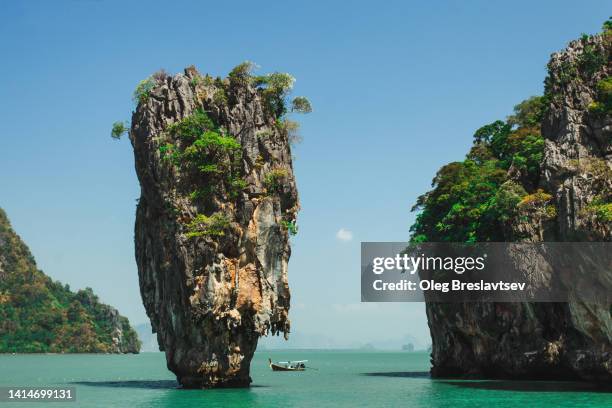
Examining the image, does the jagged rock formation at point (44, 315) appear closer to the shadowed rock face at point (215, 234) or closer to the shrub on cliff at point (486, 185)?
the shrub on cliff at point (486, 185)

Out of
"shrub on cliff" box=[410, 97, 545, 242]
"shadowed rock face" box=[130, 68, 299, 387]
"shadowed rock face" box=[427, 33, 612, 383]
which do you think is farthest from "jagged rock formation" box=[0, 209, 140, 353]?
"shadowed rock face" box=[427, 33, 612, 383]

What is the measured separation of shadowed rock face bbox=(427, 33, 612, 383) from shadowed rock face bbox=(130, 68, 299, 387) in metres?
12.4

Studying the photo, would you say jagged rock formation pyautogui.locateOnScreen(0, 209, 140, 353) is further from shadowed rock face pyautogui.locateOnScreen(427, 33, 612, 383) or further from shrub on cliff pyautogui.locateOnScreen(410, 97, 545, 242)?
shadowed rock face pyautogui.locateOnScreen(427, 33, 612, 383)

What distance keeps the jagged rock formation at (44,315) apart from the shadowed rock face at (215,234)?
110 metres

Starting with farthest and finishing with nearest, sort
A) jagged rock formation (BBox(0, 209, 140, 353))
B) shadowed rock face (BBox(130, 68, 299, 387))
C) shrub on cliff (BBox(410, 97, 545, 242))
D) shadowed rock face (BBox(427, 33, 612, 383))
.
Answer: jagged rock formation (BBox(0, 209, 140, 353)), shrub on cliff (BBox(410, 97, 545, 242)), shadowed rock face (BBox(130, 68, 299, 387)), shadowed rock face (BBox(427, 33, 612, 383))

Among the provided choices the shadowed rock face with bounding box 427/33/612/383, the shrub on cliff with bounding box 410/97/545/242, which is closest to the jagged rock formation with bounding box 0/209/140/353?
the shrub on cliff with bounding box 410/97/545/242

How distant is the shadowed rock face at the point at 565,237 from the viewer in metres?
33.5

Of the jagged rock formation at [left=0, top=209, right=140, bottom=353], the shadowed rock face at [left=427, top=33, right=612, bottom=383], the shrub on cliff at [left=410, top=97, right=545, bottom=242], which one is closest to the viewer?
the shadowed rock face at [left=427, top=33, right=612, bottom=383]

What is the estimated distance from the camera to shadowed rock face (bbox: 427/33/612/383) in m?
33.5

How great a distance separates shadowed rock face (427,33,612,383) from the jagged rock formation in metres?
111

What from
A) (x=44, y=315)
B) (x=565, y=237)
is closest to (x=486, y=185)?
(x=565, y=237)

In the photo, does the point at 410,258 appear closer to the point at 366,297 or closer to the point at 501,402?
the point at 366,297

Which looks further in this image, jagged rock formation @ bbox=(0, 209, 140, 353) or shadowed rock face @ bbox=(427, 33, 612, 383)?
jagged rock formation @ bbox=(0, 209, 140, 353)

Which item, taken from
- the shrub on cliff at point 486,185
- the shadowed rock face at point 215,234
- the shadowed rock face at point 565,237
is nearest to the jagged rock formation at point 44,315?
the shrub on cliff at point 486,185
